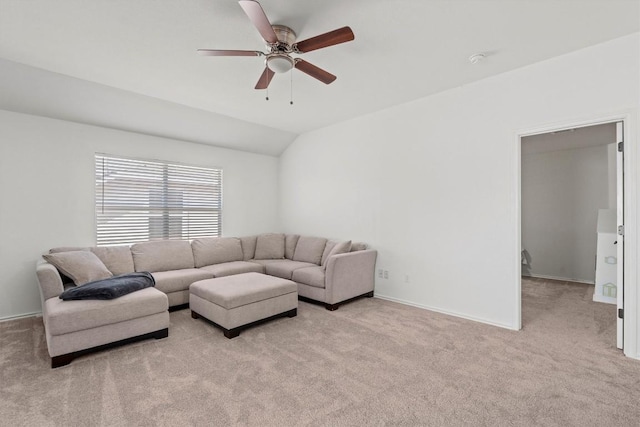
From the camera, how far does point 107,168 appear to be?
4.36 metres

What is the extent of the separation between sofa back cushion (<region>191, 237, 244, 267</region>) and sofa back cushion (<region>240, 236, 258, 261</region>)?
3.4 inches

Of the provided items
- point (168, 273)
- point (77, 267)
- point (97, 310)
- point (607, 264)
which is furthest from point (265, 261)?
point (607, 264)

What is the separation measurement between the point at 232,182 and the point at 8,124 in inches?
116

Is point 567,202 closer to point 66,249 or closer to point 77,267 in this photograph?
point 77,267

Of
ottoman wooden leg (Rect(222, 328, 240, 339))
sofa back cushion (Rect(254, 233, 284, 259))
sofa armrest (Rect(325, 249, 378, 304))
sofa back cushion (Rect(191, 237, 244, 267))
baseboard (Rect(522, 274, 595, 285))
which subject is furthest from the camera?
sofa back cushion (Rect(254, 233, 284, 259))

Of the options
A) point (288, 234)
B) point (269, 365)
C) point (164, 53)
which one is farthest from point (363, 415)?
point (288, 234)

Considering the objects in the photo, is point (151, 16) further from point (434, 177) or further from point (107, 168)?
point (434, 177)

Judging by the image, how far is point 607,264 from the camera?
14.3ft

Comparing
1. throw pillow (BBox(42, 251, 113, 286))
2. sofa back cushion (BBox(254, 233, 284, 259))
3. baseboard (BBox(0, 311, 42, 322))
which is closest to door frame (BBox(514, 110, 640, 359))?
sofa back cushion (BBox(254, 233, 284, 259))

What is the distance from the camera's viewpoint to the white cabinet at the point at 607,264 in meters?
4.21

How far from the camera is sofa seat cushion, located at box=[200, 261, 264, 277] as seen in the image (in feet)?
14.5

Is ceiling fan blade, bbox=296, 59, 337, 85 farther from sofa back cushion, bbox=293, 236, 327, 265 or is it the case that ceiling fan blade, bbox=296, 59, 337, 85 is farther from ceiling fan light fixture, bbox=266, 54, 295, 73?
sofa back cushion, bbox=293, 236, 327, 265

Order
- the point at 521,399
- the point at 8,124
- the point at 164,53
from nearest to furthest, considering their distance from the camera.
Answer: the point at 521,399 < the point at 164,53 < the point at 8,124

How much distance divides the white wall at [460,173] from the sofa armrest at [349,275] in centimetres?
21
